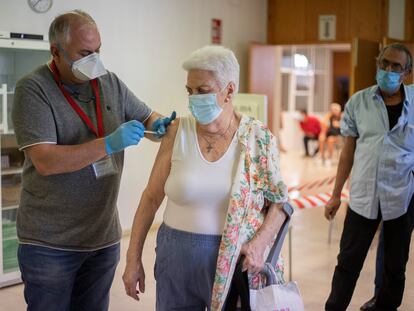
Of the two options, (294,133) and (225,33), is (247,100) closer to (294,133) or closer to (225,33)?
(225,33)

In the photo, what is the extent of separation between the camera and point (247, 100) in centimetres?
539

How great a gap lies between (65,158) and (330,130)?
1016 cm

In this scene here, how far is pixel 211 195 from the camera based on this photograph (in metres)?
1.92

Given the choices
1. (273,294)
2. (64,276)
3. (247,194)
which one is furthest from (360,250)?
(64,276)

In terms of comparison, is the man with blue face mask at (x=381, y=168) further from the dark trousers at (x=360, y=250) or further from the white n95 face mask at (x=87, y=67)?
the white n95 face mask at (x=87, y=67)

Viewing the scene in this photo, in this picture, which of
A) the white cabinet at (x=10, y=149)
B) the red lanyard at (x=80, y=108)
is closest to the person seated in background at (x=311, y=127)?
the white cabinet at (x=10, y=149)

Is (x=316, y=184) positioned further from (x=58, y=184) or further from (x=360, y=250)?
(x=58, y=184)

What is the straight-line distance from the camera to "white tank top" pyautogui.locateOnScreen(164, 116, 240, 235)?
1914 millimetres

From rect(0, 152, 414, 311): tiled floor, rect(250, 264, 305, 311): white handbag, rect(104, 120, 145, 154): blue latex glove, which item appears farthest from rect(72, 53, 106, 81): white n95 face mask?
rect(0, 152, 414, 311): tiled floor

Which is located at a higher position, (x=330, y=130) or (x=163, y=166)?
(x=163, y=166)

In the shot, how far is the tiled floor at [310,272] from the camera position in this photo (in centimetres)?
387

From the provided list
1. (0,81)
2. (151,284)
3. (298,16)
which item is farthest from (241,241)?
(298,16)

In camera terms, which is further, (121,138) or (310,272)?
(310,272)

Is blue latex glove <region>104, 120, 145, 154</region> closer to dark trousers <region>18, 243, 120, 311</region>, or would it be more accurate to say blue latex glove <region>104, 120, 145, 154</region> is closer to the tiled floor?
dark trousers <region>18, 243, 120, 311</region>
